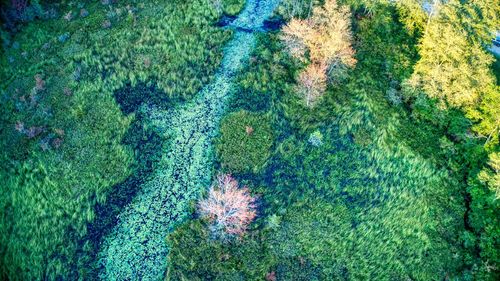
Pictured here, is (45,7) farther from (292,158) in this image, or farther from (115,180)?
(292,158)

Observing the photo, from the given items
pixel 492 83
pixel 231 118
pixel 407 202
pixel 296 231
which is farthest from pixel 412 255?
pixel 231 118

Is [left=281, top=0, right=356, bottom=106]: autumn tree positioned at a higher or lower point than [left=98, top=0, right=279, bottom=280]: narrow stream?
higher

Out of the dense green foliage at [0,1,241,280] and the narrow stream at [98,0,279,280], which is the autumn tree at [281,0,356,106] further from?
the dense green foliage at [0,1,241,280]

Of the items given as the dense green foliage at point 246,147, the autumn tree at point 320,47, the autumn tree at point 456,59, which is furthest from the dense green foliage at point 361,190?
the autumn tree at point 456,59

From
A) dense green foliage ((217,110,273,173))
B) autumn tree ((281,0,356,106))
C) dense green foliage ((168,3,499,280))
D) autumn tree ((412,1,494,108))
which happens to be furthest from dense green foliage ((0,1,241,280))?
autumn tree ((412,1,494,108))

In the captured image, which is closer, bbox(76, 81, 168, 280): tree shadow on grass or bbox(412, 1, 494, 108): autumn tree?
bbox(76, 81, 168, 280): tree shadow on grass

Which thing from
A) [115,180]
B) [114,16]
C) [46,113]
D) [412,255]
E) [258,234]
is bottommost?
[412,255]

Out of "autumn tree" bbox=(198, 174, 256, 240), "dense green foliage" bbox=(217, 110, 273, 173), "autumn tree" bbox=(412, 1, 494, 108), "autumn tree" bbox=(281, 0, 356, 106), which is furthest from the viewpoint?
"autumn tree" bbox=(281, 0, 356, 106)
